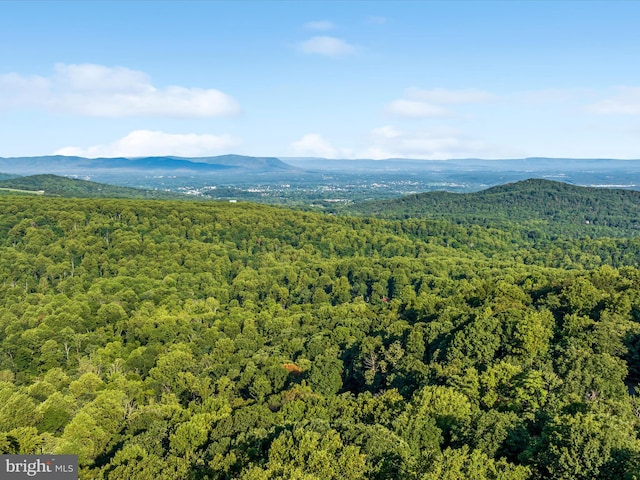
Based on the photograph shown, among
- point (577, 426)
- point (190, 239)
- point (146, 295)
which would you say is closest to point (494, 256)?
point (190, 239)

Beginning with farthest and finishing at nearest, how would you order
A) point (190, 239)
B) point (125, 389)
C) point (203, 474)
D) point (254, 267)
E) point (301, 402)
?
1. point (190, 239)
2. point (254, 267)
3. point (125, 389)
4. point (301, 402)
5. point (203, 474)

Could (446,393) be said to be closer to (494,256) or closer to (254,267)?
(254,267)

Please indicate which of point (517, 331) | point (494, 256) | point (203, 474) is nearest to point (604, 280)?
point (517, 331)

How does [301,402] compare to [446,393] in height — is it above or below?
below

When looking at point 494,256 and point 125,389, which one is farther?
point 494,256

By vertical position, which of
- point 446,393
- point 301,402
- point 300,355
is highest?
point 446,393

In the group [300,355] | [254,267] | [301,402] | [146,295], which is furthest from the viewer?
[254,267]

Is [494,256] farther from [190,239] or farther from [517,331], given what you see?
[517,331]
